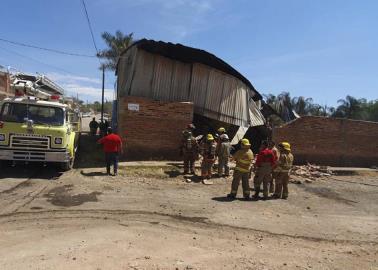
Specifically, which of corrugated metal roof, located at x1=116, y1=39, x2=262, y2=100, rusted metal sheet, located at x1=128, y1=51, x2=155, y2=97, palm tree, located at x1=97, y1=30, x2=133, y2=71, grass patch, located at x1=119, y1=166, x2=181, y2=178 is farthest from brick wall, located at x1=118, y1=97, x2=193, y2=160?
palm tree, located at x1=97, y1=30, x2=133, y2=71

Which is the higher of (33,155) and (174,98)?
(174,98)

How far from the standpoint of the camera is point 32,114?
13195mm

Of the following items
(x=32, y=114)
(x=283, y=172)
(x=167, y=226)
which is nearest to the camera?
(x=167, y=226)

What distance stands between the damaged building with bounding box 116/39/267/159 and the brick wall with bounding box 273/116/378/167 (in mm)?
2126

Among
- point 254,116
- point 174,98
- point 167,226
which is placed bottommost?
point 167,226

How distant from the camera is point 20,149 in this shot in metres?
12.7

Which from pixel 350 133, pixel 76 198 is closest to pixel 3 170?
pixel 76 198

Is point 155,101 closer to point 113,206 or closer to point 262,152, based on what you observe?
point 262,152

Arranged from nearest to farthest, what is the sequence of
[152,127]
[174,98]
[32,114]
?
[32,114] → [152,127] → [174,98]

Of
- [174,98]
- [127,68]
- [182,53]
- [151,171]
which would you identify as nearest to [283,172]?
[151,171]

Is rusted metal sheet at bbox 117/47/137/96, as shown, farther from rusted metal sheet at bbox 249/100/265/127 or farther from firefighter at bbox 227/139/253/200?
firefighter at bbox 227/139/253/200

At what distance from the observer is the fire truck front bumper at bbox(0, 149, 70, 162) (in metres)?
12.6

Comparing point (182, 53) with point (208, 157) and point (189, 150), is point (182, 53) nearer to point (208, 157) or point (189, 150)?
point (189, 150)

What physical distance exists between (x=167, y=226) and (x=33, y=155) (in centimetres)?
604
